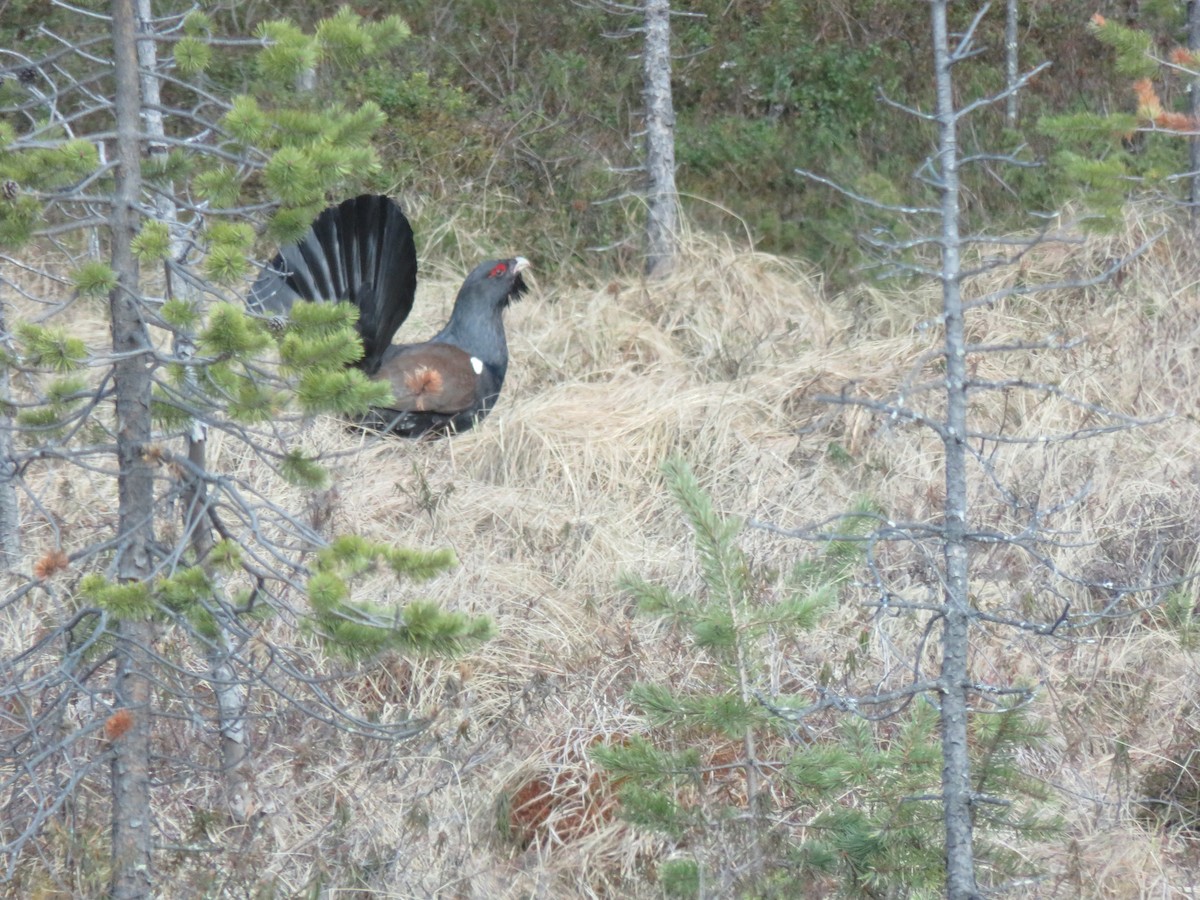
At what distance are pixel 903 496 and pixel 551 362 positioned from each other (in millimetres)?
2509

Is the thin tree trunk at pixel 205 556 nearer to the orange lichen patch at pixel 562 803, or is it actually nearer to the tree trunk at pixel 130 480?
the tree trunk at pixel 130 480

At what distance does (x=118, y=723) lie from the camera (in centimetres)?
312

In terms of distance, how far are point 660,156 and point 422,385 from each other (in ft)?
8.07

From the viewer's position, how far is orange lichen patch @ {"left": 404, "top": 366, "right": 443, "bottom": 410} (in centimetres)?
696

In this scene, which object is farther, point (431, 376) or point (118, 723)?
point (431, 376)

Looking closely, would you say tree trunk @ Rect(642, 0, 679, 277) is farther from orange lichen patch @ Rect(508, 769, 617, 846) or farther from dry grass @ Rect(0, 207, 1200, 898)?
orange lichen patch @ Rect(508, 769, 617, 846)

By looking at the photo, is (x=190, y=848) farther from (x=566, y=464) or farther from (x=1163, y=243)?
(x=1163, y=243)

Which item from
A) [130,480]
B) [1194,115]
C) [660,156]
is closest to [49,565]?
[130,480]

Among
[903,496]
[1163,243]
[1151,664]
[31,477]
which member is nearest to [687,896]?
[1151,664]

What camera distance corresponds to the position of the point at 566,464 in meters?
6.20

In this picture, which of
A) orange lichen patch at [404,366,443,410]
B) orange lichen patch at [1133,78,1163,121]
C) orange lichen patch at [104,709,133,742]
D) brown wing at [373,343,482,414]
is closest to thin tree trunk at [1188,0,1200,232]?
orange lichen patch at [1133,78,1163,121]

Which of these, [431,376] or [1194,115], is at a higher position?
[1194,115]

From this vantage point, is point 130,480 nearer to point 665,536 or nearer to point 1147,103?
point 665,536

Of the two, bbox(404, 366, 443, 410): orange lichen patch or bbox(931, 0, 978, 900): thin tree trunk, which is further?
bbox(404, 366, 443, 410): orange lichen patch
